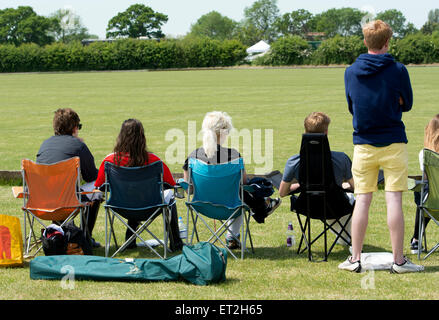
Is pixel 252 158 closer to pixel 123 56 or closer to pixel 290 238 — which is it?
pixel 290 238

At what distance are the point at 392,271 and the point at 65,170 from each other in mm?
2897

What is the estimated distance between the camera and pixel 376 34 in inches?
178

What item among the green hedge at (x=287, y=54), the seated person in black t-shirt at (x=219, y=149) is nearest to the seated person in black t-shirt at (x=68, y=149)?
the seated person in black t-shirt at (x=219, y=149)

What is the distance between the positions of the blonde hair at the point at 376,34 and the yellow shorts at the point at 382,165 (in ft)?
2.49

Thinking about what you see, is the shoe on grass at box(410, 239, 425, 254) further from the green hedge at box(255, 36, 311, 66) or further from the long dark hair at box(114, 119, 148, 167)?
the green hedge at box(255, 36, 311, 66)

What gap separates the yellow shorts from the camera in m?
4.59

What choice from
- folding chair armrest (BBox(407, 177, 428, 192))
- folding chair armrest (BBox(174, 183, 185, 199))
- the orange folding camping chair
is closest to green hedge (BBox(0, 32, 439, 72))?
folding chair armrest (BBox(174, 183, 185, 199))

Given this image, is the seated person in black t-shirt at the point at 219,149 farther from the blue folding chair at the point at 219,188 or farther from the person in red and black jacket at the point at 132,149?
the person in red and black jacket at the point at 132,149

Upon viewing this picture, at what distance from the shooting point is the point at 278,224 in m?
6.61

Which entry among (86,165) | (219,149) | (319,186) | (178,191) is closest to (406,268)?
(319,186)

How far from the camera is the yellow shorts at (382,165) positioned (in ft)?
15.1

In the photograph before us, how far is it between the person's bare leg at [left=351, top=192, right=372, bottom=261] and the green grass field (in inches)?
8.7
